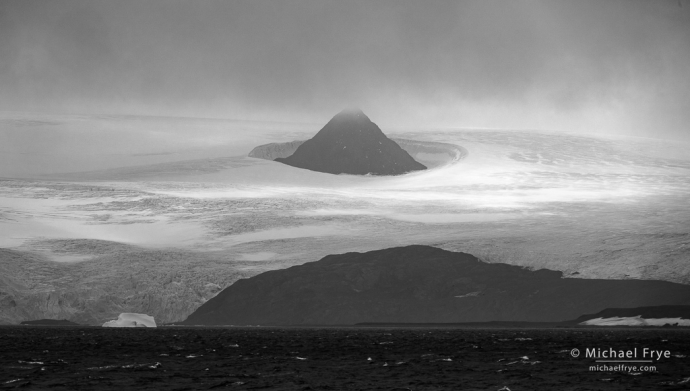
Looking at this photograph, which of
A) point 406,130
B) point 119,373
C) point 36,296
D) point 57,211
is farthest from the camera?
point 406,130

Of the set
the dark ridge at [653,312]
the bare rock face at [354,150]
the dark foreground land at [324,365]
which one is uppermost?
the bare rock face at [354,150]

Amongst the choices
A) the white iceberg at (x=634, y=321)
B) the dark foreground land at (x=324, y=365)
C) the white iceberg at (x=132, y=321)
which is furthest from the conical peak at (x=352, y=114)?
the dark foreground land at (x=324, y=365)

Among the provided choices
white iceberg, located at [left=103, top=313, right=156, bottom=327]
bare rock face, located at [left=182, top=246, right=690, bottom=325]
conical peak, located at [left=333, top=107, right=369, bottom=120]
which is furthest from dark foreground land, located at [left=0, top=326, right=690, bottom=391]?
conical peak, located at [left=333, top=107, right=369, bottom=120]

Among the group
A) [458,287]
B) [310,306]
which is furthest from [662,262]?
[310,306]

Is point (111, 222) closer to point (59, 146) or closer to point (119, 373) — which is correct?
point (59, 146)

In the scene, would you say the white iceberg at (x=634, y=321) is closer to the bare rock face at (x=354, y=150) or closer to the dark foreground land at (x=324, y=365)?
the dark foreground land at (x=324, y=365)
